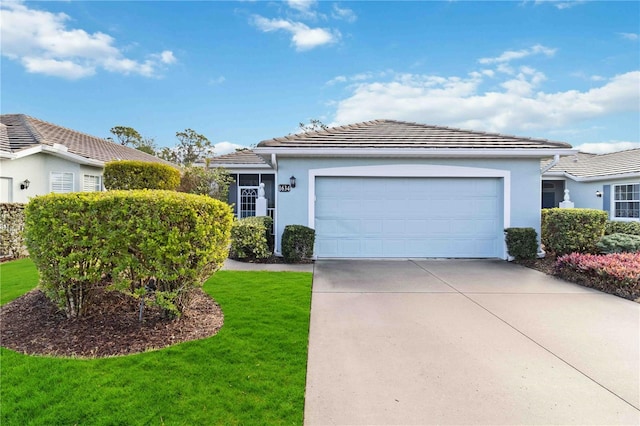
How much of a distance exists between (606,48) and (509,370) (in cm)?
1278

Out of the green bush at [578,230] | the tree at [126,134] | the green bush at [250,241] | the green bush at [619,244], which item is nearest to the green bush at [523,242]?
the green bush at [578,230]

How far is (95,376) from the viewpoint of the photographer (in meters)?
2.92

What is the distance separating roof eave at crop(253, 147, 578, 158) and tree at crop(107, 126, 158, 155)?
34377 mm

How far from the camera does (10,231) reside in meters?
8.88

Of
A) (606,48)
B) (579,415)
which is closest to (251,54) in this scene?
(606,48)

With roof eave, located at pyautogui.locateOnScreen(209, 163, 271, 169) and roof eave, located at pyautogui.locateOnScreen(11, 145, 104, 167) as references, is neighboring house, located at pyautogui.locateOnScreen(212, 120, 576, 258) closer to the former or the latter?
roof eave, located at pyautogui.locateOnScreen(209, 163, 271, 169)

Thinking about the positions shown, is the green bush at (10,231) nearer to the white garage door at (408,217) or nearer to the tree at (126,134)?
the white garage door at (408,217)

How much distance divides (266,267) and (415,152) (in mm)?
5081

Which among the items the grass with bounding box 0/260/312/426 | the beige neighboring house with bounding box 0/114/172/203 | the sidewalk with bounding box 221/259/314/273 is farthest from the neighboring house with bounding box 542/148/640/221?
the beige neighboring house with bounding box 0/114/172/203

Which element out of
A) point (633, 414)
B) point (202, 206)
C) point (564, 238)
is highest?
point (202, 206)

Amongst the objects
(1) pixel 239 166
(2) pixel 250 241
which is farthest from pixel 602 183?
(1) pixel 239 166

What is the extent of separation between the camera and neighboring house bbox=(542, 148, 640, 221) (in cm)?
1266

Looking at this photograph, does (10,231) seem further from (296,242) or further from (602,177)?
(602,177)

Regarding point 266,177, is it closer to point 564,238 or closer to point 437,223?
point 437,223
